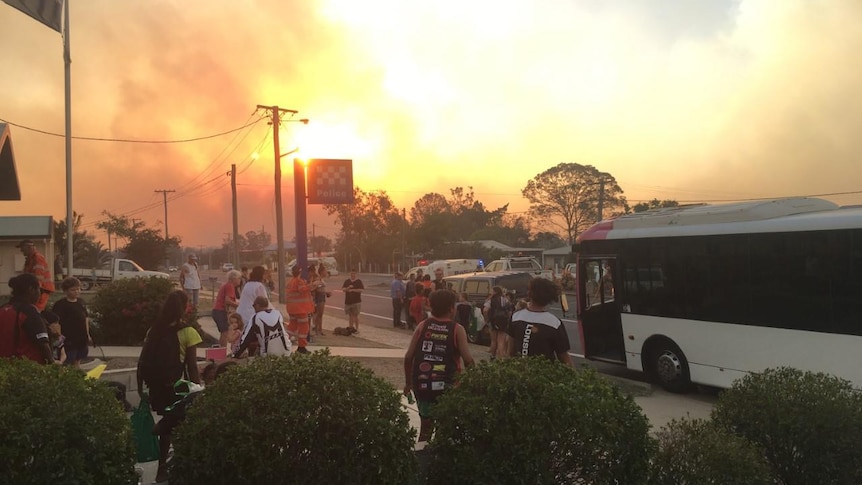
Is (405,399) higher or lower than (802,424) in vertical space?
lower

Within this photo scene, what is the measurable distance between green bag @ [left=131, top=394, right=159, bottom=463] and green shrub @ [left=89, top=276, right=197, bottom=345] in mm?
7252

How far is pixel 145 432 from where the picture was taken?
4.68 meters

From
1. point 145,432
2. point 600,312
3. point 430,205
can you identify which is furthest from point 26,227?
point 430,205

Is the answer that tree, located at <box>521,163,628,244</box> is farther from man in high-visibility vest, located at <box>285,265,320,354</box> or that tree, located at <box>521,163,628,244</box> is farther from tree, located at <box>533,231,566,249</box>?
man in high-visibility vest, located at <box>285,265,320,354</box>

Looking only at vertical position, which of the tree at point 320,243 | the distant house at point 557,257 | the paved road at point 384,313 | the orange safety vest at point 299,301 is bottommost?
the paved road at point 384,313

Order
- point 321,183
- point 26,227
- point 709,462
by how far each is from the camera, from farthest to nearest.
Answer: point 26,227 → point 321,183 → point 709,462

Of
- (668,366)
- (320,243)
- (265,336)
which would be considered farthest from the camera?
(320,243)

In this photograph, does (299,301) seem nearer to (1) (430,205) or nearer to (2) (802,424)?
(2) (802,424)

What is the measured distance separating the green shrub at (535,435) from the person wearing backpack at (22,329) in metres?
3.64

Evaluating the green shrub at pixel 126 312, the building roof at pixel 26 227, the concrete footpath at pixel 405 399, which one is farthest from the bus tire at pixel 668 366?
the building roof at pixel 26 227

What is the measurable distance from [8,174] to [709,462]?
683 inches

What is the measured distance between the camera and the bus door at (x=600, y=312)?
1137 cm

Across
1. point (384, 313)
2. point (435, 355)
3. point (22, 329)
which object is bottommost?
point (384, 313)

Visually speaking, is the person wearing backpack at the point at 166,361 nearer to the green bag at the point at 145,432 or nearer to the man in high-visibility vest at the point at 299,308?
the green bag at the point at 145,432
